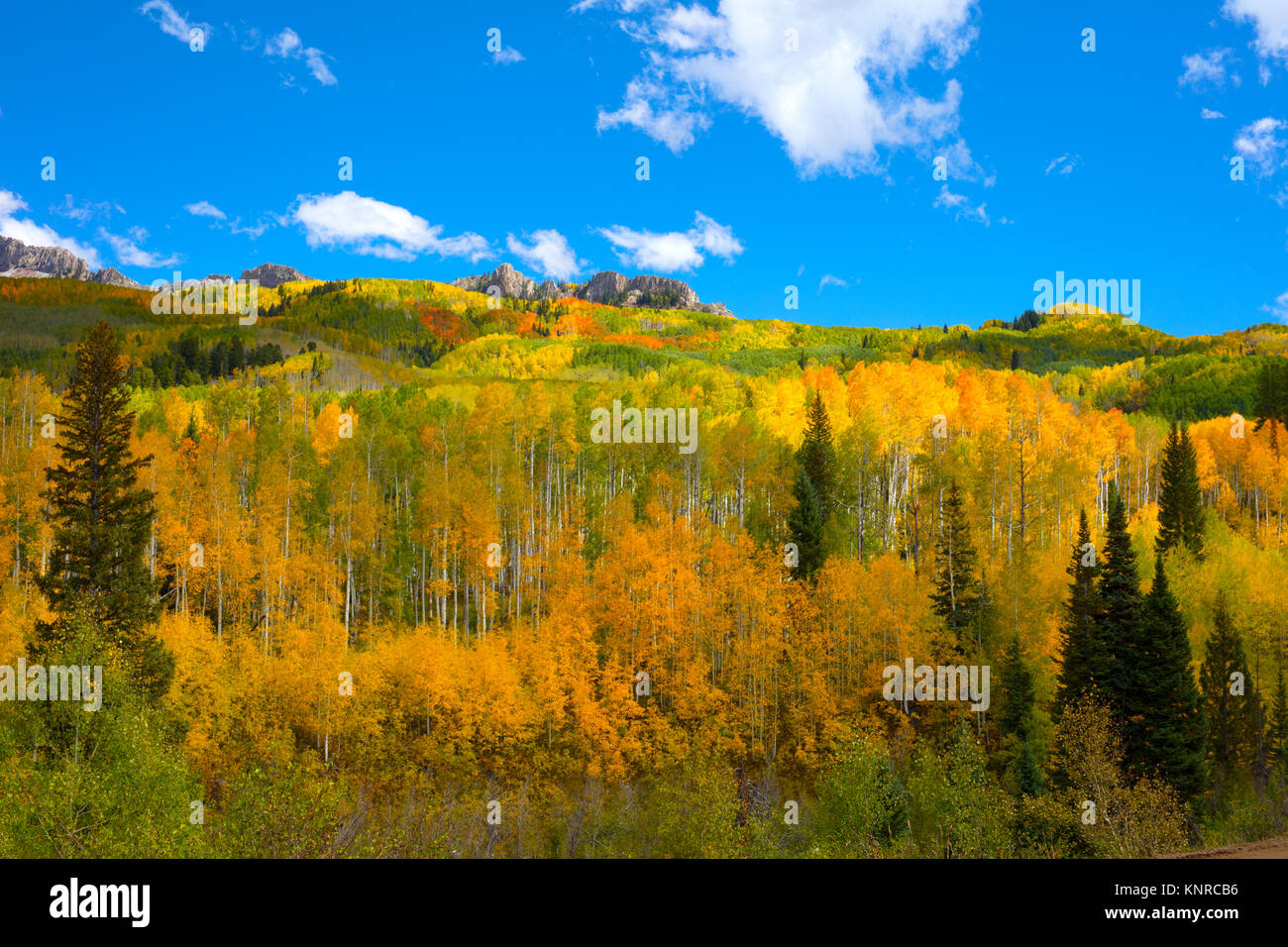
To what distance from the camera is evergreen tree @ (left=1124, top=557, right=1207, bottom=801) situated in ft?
142

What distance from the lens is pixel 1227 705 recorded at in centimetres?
4962

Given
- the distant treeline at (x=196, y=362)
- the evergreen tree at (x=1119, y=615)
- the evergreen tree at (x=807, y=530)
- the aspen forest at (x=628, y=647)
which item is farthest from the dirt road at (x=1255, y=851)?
the distant treeline at (x=196, y=362)

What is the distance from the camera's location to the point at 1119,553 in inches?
1852

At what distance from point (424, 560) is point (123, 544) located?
91.2 feet

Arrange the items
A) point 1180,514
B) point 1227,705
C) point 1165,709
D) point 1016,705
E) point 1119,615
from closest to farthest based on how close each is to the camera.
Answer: point 1165,709
point 1016,705
point 1119,615
point 1227,705
point 1180,514

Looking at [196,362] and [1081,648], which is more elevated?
[196,362]

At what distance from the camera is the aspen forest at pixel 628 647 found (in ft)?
122

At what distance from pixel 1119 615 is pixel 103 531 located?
187 ft

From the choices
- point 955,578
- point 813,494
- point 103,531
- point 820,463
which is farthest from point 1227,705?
point 103,531

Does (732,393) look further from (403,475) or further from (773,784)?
(773,784)

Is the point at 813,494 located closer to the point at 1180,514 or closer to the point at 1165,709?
the point at 1165,709

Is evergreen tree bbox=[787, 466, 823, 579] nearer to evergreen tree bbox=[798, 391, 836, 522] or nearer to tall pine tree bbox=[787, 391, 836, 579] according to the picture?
tall pine tree bbox=[787, 391, 836, 579]

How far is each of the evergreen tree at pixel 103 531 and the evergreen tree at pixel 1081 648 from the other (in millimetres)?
50513
